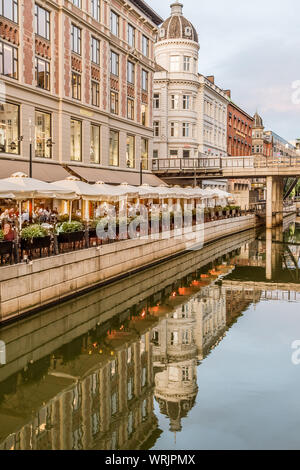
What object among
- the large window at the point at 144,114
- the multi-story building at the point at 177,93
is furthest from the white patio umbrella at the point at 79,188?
the multi-story building at the point at 177,93

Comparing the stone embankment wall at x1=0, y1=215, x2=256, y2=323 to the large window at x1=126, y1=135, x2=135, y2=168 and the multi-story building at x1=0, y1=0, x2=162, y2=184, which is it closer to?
the multi-story building at x1=0, y1=0, x2=162, y2=184

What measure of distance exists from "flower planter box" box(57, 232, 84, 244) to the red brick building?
60.7 meters

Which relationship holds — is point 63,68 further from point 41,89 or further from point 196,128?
point 196,128

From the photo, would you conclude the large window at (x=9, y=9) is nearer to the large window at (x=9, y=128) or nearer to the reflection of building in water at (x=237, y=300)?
the large window at (x=9, y=128)

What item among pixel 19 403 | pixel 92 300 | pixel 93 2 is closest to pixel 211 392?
pixel 19 403

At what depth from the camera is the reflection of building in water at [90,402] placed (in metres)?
8.77

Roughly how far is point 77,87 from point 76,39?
3279 millimetres

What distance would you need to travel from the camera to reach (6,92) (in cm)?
2614

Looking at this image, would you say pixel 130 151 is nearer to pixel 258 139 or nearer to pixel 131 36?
pixel 131 36

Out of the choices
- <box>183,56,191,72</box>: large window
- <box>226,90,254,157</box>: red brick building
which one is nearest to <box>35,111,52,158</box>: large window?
<box>183,56,191,72</box>: large window

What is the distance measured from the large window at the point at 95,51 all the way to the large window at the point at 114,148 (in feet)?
19.3

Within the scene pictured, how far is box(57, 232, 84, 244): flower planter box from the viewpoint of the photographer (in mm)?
17987

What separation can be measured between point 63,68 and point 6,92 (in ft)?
20.7

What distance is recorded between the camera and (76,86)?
3306cm
